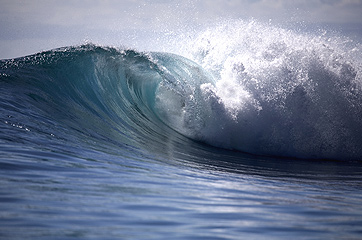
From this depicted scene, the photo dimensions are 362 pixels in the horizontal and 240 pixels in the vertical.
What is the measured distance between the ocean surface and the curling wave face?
39 millimetres

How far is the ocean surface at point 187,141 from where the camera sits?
3.75 meters

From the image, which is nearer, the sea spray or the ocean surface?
the ocean surface

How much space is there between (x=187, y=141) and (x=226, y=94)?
1786 mm

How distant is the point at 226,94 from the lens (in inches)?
458

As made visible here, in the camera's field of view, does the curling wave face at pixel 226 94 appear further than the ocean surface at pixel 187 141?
Yes

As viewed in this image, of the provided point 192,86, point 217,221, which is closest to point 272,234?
point 217,221

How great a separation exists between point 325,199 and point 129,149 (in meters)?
3.76

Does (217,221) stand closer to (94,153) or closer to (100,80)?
(94,153)

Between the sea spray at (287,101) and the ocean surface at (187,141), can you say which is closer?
the ocean surface at (187,141)

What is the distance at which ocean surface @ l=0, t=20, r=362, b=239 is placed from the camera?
3750 mm

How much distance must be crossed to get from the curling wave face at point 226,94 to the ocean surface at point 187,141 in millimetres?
39

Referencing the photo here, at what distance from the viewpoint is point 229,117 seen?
11219mm

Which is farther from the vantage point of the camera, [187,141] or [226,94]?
[226,94]

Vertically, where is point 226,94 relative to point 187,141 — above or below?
above
